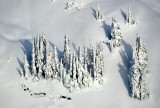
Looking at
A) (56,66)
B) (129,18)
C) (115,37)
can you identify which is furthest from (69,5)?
(56,66)

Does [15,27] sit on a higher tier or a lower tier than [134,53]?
higher

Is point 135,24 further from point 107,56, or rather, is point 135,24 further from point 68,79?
point 68,79

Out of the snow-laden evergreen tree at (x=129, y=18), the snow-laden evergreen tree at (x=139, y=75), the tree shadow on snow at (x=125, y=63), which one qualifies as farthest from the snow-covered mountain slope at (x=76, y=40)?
the snow-laden evergreen tree at (x=139, y=75)

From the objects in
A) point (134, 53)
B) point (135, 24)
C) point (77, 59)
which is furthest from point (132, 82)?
point (135, 24)

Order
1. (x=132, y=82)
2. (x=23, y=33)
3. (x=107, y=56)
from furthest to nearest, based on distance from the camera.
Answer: (x=23, y=33) → (x=107, y=56) → (x=132, y=82)

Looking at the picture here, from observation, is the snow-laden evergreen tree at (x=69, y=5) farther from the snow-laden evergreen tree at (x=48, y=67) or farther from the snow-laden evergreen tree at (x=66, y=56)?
the snow-laden evergreen tree at (x=48, y=67)

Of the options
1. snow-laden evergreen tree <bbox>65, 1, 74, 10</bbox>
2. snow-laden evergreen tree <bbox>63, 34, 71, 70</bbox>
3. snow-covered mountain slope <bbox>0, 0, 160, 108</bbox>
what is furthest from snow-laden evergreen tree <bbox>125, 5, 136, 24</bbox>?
snow-laden evergreen tree <bbox>65, 1, 74, 10</bbox>
